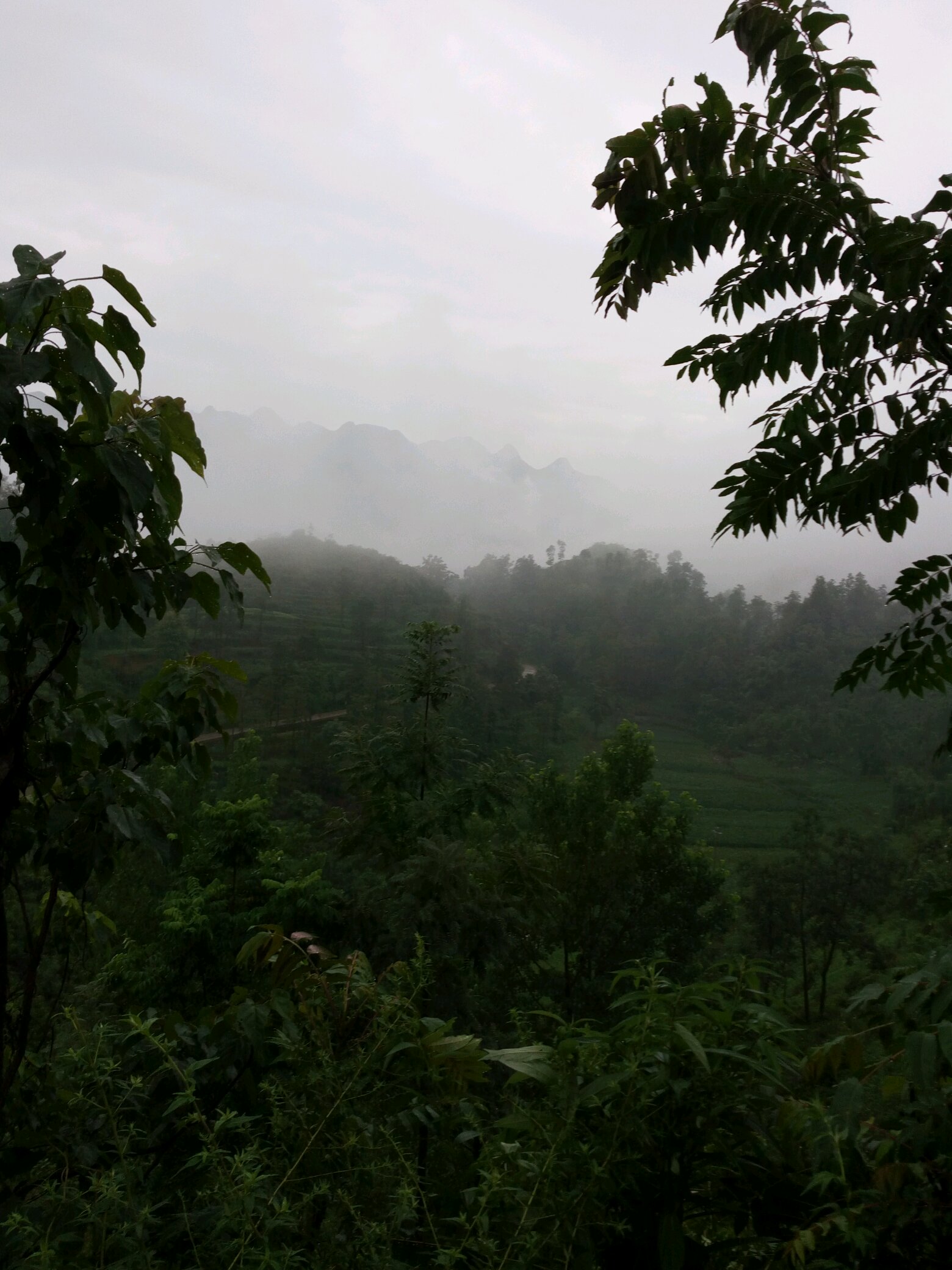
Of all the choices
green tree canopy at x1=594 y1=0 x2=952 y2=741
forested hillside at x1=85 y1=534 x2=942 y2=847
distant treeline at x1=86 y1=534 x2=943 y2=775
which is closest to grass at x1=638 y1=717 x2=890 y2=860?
forested hillside at x1=85 y1=534 x2=942 y2=847

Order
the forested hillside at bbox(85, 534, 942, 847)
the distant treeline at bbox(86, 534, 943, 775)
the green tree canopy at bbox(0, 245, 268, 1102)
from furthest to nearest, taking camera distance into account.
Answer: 1. the distant treeline at bbox(86, 534, 943, 775)
2. the forested hillside at bbox(85, 534, 942, 847)
3. the green tree canopy at bbox(0, 245, 268, 1102)

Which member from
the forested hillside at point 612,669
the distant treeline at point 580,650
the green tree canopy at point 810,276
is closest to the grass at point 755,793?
the forested hillside at point 612,669

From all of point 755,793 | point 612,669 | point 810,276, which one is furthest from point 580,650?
point 810,276

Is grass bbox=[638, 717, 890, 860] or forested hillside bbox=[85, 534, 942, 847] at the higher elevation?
forested hillside bbox=[85, 534, 942, 847]

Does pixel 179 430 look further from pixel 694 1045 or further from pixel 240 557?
pixel 694 1045

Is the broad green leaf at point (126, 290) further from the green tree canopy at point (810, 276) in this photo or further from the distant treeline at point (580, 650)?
the distant treeline at point (580, 650)

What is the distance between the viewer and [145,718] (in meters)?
1.57

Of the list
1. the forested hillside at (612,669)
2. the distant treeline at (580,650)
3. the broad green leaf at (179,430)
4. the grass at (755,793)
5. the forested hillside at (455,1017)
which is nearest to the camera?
the forested hillside at (455,1017)

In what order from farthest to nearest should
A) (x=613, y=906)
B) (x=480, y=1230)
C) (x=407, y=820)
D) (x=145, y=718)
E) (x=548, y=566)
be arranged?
1. (x=548, y=566)
2. (x=613, y=906)
3. (x=407, y=820)
4. (x=145, y=718)
5. (x=480, y=1230)

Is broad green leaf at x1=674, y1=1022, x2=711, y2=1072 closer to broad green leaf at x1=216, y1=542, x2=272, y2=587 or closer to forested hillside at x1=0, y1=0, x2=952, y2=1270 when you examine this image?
forested hillside at x1=0, y1=0, x2=952, y2=1270

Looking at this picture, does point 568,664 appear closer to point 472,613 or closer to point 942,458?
point 472,613

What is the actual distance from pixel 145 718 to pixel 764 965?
1.21 metres

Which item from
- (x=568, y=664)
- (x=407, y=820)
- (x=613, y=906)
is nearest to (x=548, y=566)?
(x=568, y=664)

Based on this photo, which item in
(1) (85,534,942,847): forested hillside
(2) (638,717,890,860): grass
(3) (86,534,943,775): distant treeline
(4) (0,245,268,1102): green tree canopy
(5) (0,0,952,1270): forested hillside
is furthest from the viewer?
(2) (638,717,890,860): grass
